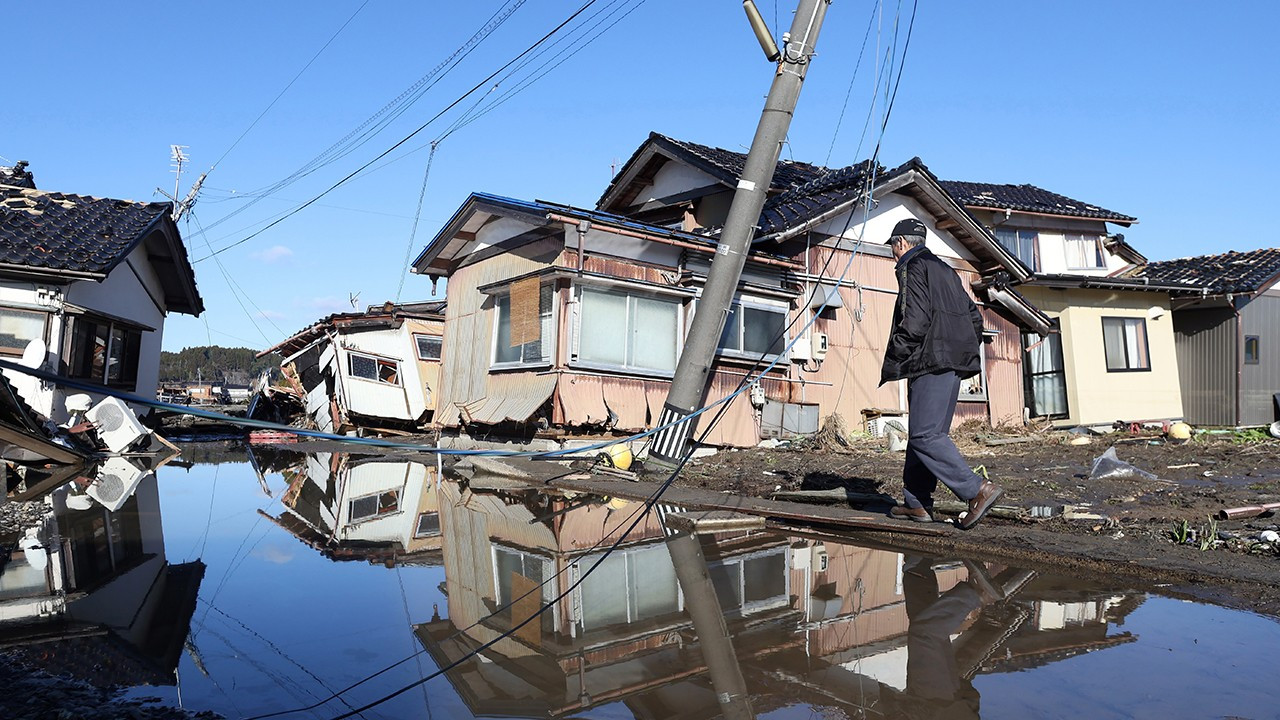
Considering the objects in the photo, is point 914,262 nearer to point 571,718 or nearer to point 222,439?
point 571,718

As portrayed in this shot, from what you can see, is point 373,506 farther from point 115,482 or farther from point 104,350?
point 104,350

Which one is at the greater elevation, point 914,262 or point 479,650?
point 914,262

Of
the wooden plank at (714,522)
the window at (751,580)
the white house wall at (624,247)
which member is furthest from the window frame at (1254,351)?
the window at (751,580)

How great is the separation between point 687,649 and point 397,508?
458 centimetres

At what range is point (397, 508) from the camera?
22.9ft

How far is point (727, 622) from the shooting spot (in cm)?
339

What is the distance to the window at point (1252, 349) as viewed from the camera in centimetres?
1758

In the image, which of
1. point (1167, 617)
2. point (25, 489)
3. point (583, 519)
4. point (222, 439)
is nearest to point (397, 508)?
point (583, 519)

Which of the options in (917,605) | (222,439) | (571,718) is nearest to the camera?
(571,718)

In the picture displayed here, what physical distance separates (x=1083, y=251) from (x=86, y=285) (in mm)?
23024

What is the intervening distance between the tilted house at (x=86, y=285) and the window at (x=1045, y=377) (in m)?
17.9

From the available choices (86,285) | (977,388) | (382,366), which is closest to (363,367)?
(382,366)

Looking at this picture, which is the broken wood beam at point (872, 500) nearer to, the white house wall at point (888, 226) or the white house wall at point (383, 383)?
the white house wall at point (888, 226)

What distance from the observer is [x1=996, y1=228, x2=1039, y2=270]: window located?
68.5 feet
